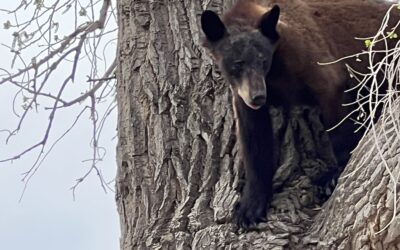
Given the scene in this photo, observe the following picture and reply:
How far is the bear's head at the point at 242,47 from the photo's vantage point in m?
3.74

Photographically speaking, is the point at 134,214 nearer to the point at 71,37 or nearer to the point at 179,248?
the point at 179,248

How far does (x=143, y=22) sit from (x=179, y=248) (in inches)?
44.9

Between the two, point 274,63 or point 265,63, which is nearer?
point 265,63

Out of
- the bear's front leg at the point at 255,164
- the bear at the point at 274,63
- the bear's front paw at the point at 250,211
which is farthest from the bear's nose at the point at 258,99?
the bear's front paw at the point at 250,211

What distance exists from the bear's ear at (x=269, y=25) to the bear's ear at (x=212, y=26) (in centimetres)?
17

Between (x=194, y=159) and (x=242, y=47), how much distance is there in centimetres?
59

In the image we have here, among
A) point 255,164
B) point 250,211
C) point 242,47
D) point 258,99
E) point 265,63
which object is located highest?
point 242,47

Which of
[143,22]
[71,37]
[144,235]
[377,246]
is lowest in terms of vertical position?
[377,246]

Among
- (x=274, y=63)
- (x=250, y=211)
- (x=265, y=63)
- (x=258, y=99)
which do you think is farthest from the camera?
(x=274, y=63)

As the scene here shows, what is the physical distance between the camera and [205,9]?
4.01m

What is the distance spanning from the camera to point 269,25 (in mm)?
3840

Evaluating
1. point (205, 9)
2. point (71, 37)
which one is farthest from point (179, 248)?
point (71, 37)

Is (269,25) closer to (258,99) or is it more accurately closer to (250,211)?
(258,99)

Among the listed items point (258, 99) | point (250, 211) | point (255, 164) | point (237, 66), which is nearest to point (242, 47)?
point (237, 66)
